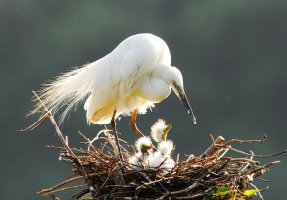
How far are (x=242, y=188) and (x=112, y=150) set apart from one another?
2.27 feet

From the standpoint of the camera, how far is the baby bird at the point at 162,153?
126 inches

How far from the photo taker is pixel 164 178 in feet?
10.1

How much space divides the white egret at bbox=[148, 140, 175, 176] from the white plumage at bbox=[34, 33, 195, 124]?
24cm

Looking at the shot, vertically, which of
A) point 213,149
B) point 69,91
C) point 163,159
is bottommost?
point 163,159

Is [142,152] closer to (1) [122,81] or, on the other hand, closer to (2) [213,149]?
(2) [213,149]

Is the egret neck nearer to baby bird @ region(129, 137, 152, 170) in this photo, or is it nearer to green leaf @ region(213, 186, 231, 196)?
baby bird @ region(129, 137, 152, 170)

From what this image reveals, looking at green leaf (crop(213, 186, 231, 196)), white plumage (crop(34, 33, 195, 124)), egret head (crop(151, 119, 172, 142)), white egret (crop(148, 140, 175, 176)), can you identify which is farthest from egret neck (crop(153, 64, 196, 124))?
green leaf (crop(213, 186, 231, 196))

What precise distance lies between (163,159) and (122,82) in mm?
519

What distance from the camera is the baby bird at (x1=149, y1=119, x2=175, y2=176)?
321cm

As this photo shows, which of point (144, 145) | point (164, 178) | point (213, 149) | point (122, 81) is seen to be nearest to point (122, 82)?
point (122, 81)

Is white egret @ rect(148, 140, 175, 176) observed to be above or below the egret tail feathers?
below

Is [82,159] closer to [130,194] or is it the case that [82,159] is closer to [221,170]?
[130,194]

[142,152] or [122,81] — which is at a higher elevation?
[122,81]

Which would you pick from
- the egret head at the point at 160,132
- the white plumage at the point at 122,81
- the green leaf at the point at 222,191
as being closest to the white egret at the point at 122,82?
the white plumage at the point at 122,81
